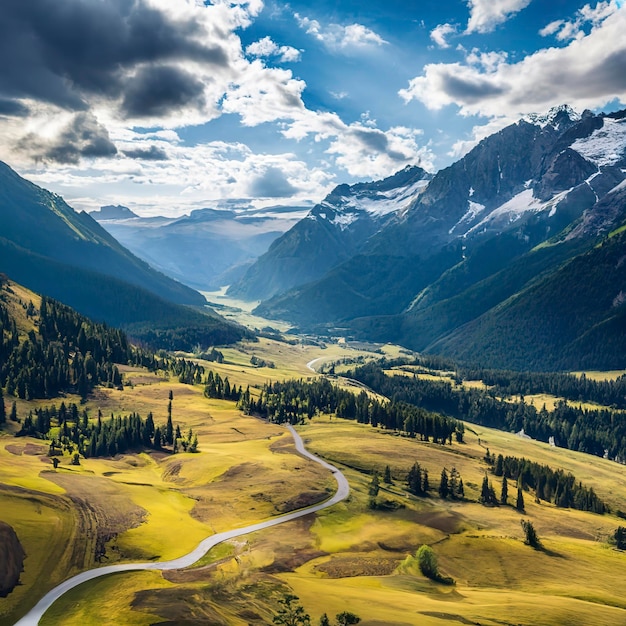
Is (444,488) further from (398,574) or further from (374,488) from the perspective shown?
(398,574)

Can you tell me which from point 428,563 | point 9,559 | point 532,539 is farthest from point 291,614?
point 532,539

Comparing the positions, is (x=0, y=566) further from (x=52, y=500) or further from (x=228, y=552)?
(x=228, y=552)

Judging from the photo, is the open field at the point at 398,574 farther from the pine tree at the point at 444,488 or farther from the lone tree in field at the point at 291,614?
the pine tree at the point at 444,488

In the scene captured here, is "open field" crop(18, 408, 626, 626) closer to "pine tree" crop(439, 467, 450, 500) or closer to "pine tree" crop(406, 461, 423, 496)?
"pine tree" crop(439, 467, 450, 500)

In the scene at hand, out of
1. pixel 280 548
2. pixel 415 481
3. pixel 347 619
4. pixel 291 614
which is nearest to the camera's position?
pixel 347 619

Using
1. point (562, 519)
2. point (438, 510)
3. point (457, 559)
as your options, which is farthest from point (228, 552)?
point (562, 519)

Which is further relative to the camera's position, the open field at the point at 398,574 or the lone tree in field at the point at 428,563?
the lone tree in field at the point at 428,563

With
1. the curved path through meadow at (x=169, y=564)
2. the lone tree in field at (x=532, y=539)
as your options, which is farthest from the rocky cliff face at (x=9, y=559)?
the lone tree in field at (x=532, y=539)
